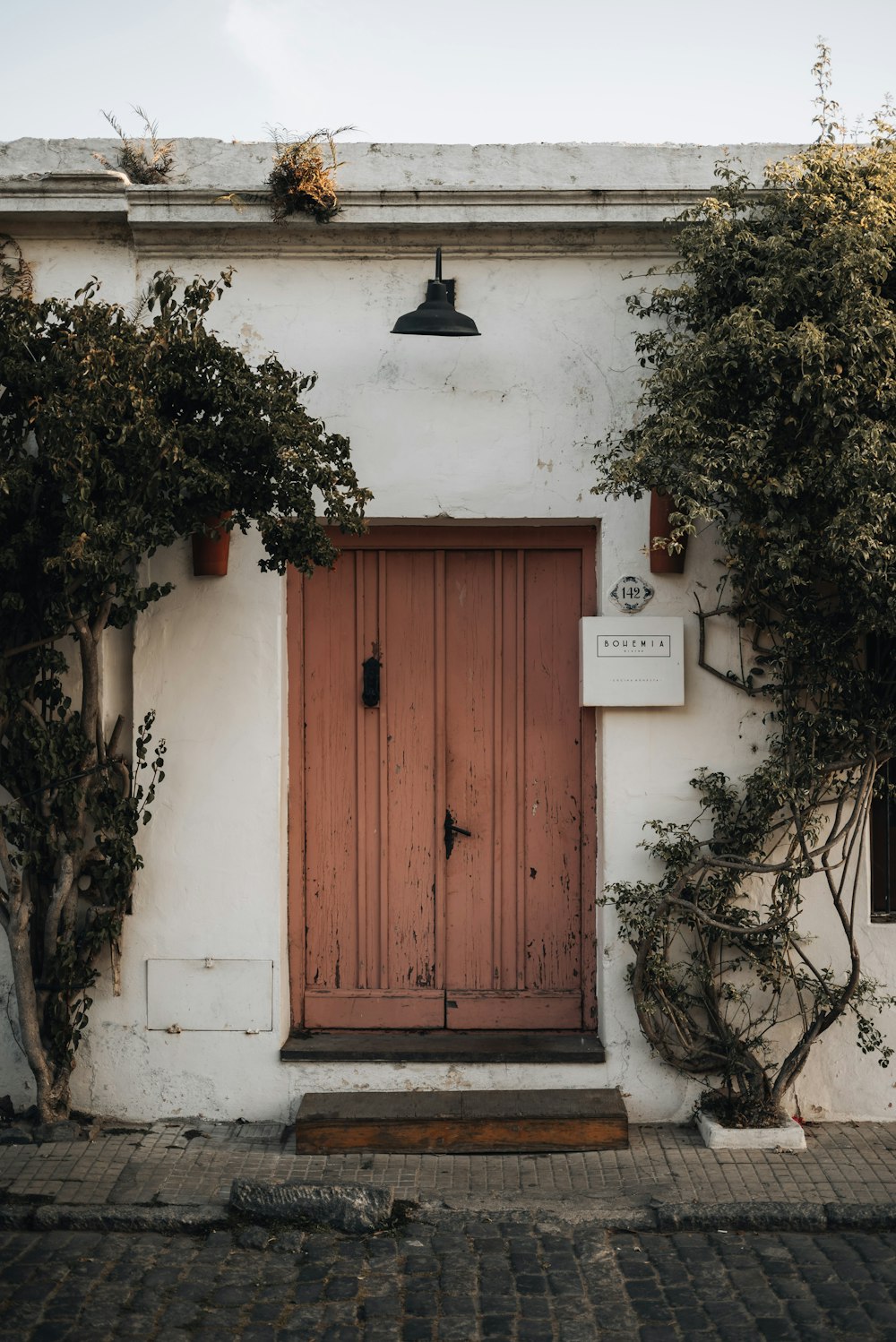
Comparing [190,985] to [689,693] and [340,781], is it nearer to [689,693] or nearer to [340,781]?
[340,781]

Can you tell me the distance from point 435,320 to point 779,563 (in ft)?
6.27

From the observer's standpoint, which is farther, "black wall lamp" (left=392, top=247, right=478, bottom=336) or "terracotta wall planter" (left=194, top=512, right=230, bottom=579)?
"terracotta wall planter" (left=194, top=512, right=230, bottom=579)

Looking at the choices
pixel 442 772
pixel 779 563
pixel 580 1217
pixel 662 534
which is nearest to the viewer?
pixel 580 1217

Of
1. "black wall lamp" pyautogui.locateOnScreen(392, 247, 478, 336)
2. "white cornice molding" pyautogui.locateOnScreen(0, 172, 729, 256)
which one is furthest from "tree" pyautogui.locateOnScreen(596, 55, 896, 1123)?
"black wall lamp" pyautogui.locateOnScreen(392, 247, 478, 336)

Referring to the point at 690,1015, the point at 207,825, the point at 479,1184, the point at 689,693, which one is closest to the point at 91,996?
the point at 207,825

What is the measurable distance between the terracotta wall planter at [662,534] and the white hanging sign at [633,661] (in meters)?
0.25

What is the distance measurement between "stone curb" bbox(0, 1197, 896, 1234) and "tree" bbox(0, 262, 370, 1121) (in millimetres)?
793

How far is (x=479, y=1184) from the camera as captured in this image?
533cm

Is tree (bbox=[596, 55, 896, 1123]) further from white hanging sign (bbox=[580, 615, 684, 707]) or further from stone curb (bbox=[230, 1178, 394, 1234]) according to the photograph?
stone curb (bbox=[230, 1178, 394, 1234])

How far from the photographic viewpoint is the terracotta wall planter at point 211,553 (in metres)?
5.85

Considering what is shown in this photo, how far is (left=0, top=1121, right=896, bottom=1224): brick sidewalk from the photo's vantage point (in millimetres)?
5137

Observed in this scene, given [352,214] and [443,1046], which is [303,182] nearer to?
[352,214]

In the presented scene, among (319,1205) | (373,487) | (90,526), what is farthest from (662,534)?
(319,1205)

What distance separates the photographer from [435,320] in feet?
18.5
